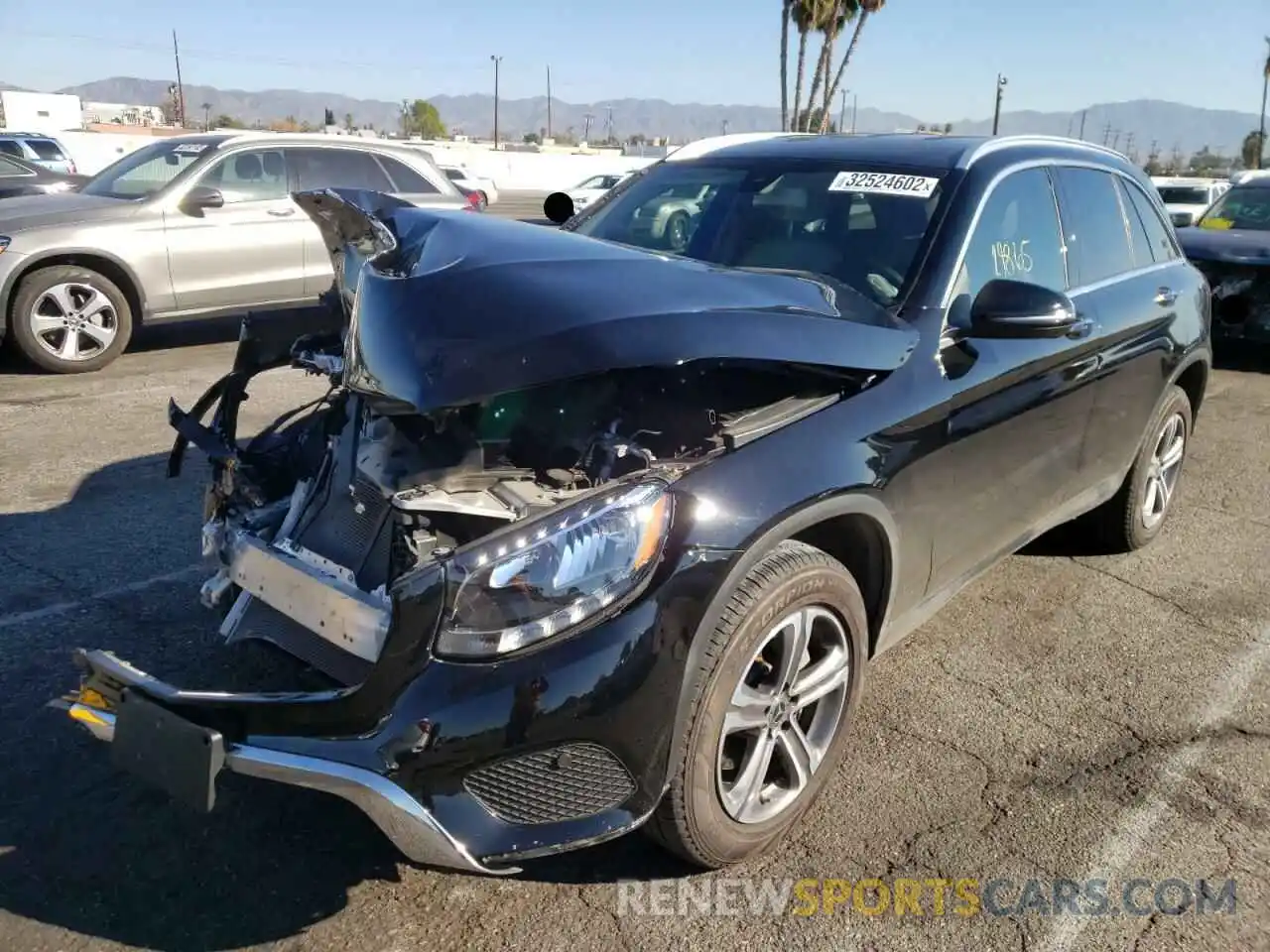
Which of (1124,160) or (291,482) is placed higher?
(1124,160)

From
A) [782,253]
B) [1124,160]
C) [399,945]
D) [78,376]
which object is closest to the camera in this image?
[399,945]

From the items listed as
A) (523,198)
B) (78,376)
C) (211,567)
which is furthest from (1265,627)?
(523,198)

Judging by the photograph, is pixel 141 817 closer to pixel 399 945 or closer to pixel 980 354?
pixel 399 945

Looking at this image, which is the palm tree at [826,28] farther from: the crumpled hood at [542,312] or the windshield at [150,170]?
the crumpled hood at [542,312]

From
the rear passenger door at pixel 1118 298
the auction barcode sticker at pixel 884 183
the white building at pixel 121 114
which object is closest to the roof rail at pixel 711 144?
the auction barcode sticker at pixel 884 183

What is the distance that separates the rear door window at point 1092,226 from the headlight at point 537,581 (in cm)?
260

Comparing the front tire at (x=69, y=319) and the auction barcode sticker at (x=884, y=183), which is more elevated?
the auction barcode sticker at (x=884, y=183)

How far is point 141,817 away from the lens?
2.76 metres

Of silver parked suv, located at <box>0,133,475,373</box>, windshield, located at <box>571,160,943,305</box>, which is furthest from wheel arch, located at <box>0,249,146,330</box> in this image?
windshield, located at <box>571,160,943,305</box>

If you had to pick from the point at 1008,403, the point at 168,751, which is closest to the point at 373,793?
the point at 168,751

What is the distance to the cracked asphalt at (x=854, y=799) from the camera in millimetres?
2459

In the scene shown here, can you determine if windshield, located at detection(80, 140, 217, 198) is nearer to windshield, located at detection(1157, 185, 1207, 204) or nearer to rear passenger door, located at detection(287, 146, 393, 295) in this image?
rear passenger door, located at detection(287, 146, 393, 295)

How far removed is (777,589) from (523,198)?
137 ft

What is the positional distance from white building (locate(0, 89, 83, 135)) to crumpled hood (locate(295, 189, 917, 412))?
56.9m
